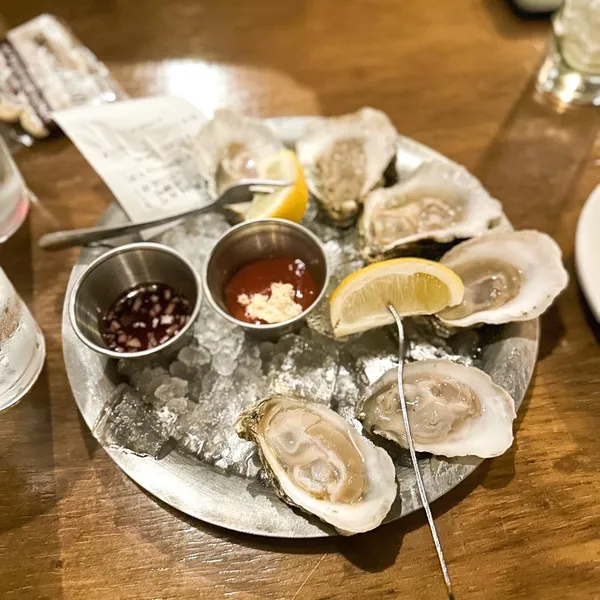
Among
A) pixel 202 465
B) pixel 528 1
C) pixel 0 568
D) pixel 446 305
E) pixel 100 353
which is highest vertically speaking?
pixel 528 1

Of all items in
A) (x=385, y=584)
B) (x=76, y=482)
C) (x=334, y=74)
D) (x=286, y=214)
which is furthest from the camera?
(x=334, y=74)

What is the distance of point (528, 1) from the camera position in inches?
77.0

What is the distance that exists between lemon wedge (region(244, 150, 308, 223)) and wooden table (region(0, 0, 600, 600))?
0.43 m

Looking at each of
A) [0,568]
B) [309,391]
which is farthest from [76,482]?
[309,391]

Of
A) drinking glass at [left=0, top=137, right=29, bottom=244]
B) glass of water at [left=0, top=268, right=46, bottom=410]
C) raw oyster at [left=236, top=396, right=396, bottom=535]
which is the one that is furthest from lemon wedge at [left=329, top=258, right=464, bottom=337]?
drinking glass at [left=0, top=137, right=29, bottom=244]

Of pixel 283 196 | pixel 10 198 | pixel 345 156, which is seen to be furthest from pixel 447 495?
pixel 10 198

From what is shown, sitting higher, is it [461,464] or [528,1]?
[528,1]

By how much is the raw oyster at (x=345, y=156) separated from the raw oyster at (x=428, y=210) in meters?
0.06

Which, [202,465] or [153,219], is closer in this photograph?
[202,465]

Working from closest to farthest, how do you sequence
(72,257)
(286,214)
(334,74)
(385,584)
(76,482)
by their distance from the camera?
(385,584), (76,482), (286,214), (72,257), (334,74)

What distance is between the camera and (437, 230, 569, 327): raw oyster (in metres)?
1.22

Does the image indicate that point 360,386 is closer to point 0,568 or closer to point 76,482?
point 76,482

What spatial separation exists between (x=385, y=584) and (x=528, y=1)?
75.3 inches

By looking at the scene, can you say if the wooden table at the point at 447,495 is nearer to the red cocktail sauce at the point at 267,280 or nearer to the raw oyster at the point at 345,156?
the raw oyster at the point at 345,156
